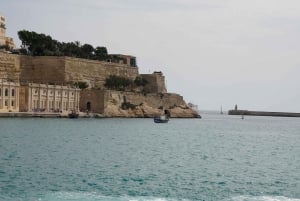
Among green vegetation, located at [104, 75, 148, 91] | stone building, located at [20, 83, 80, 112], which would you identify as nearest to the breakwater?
green vegetation, located at [104, 75, 148, 91]

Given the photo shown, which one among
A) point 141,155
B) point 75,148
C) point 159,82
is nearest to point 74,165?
point 141,155

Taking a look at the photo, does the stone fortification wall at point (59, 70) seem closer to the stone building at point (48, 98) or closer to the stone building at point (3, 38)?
the stone building at point (48, 98)

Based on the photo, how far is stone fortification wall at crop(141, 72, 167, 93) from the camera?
88.1 m

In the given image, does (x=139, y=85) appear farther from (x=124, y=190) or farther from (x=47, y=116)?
(x=124, y=190)

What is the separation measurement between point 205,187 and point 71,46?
215 feet

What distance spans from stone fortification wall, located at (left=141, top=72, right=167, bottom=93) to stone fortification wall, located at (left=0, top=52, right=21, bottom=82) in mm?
22256

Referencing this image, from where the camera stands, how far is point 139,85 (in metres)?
86.1

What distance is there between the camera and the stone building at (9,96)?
59.5 meters

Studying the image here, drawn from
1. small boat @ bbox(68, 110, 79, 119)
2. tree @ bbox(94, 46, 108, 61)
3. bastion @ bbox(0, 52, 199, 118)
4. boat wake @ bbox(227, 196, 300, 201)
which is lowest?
boat wake @ bbox(227, 196, 300, 201)

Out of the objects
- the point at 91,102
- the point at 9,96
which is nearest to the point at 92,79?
the point at 91,102

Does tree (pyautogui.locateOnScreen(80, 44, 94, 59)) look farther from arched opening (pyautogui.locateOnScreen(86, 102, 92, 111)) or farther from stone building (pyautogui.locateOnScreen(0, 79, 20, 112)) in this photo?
stone building (pyautogui.locateOnScreen(0, 79, 20, 112))

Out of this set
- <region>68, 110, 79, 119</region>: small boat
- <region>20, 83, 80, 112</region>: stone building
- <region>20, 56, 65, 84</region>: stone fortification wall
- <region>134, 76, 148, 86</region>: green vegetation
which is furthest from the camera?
<region>134, 76, 148, 86</region>: green vegetation

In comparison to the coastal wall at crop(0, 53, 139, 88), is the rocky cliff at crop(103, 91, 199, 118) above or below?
below

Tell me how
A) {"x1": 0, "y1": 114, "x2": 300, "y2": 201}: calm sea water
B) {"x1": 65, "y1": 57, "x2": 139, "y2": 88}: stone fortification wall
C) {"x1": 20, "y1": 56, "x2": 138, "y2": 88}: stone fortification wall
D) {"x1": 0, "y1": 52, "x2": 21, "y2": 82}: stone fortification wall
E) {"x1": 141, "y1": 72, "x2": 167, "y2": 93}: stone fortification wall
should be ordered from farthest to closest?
1. {"x1": 141, "y1": 72, "x2": 167, "y2": 93}: stone fortification wall
2. {"x1": 65, "y1": 57, "x2": 139, "y2": 88}: stone fortification wall
3. {"x1": 20, "y1": 56, "x2": 138, "y2": 88}: stone fortification wall
4. {"x1": 0, "y1": 52, "x2": 21, "y2": 82}: stone fortification wall
5. {"x1": 0, "y1": 114, "x2": 300, "y2": 201}: calm sea water
